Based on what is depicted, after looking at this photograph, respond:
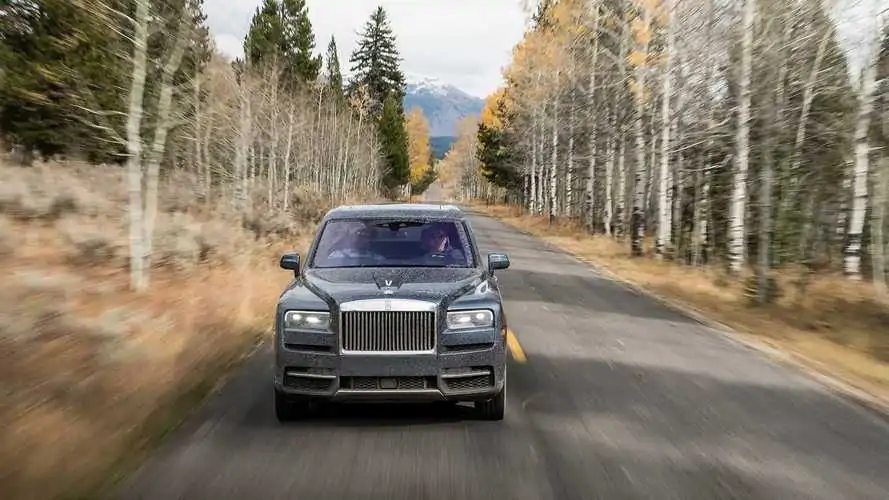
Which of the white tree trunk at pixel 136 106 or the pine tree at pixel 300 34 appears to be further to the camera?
the pine tree at pixel 300 34

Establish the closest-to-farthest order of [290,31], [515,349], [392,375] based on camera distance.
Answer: [392,375], [515,349], [290,31]

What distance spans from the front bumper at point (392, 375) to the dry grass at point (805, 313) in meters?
4.54

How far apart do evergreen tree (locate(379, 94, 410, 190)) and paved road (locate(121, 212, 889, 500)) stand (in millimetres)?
80204

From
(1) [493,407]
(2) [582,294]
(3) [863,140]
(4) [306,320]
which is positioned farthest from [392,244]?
(3) [863,140]

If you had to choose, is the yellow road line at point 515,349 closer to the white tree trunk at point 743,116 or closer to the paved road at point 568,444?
the paved road at point 568,444

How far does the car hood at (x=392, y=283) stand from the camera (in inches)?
240

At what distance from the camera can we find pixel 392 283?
639cm

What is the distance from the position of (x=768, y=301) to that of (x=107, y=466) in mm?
12579

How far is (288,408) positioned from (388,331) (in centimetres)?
110

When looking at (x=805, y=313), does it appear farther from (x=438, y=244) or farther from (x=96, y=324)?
(x=96, y=324)

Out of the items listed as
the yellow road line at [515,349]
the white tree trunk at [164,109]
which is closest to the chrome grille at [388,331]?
the yellow road line at [515,349]

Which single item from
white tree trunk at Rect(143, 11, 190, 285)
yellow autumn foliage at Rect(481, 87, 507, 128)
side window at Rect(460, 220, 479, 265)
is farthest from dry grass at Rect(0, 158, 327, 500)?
yellow autumn foliage at Rect(481, 87, 507, 128)

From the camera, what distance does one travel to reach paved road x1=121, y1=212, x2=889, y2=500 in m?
4.81

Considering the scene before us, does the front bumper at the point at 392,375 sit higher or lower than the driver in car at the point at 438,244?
lower
